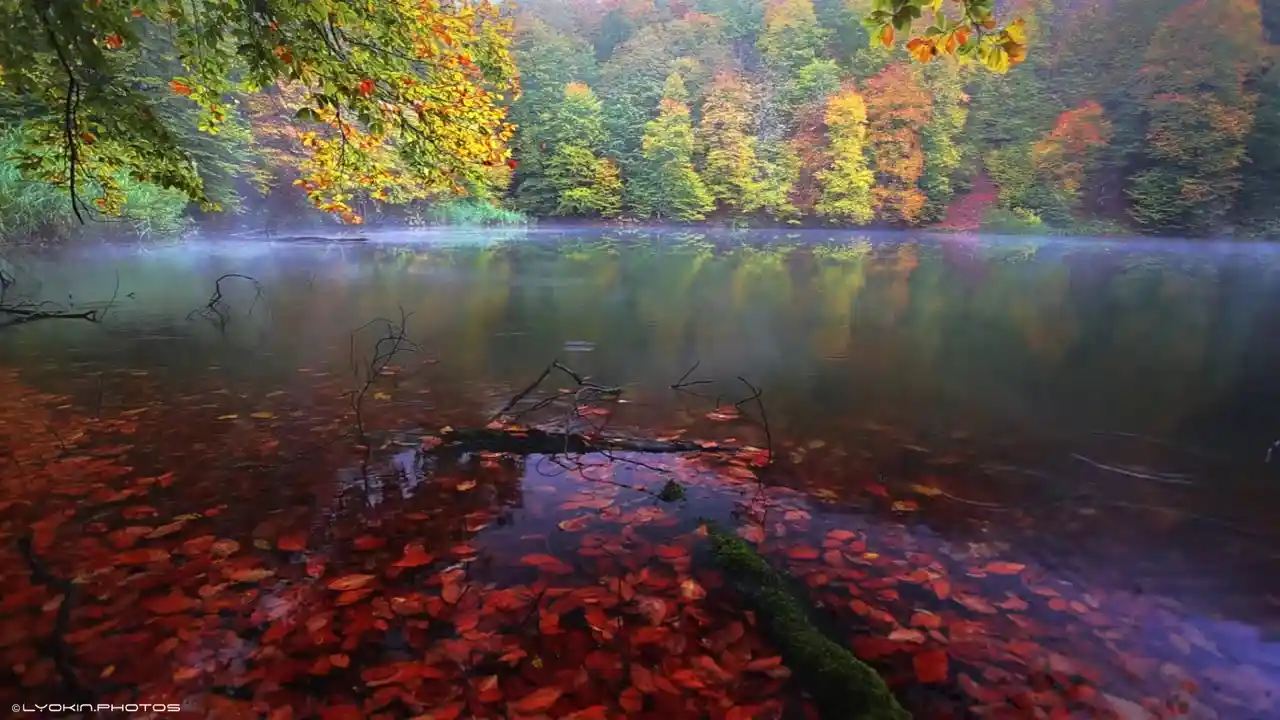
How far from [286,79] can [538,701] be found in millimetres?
5631

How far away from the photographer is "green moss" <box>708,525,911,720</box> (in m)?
2.53

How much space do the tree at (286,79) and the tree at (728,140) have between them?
36.3 m

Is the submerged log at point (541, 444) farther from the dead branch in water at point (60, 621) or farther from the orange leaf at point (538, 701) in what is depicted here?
the orange leaf at point (538, 701)

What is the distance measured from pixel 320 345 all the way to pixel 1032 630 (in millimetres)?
8407

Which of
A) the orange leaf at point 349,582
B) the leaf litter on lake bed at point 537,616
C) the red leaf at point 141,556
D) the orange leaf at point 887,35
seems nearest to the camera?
the orange leaf at point 887,35

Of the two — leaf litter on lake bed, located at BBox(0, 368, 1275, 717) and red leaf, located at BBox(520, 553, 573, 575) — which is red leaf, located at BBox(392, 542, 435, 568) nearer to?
leaf litter on lake bed, located at BBox(0, 368, 1275, 717)

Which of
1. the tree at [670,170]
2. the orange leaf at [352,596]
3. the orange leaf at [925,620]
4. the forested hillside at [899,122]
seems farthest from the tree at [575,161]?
the orange leaf at [925,620]

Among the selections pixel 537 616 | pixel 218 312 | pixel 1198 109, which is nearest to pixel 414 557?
pixel 537 616

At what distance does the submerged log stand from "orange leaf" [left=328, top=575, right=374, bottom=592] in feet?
5.63

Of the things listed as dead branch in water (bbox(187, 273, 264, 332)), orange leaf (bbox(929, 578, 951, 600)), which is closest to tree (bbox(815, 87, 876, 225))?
dead branch in water (bbox(187, 273, 264, 332))

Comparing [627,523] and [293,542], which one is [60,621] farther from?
[627,523]

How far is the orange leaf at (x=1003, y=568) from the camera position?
3.64m

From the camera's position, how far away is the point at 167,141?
500cm

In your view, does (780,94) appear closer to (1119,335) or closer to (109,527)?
(1119,335)
